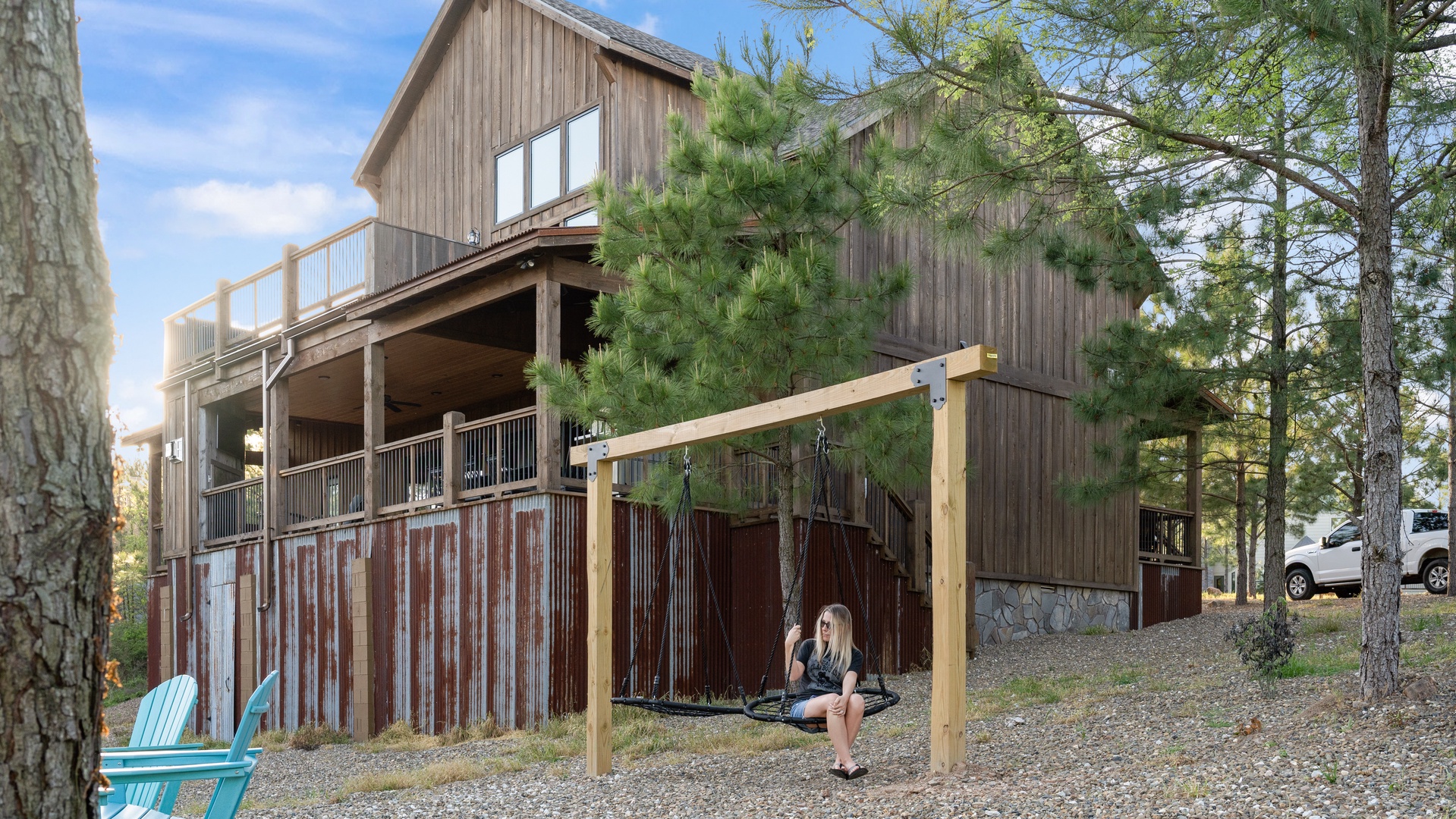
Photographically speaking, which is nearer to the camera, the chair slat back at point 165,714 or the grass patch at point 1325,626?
the chair slat back at point 165,714

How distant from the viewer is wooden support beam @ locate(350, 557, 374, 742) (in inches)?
556

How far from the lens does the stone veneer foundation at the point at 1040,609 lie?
1611cm

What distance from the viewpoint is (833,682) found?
26.7ft

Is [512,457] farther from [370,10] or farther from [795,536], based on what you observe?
[370,10]

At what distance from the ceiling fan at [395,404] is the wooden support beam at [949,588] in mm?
14257

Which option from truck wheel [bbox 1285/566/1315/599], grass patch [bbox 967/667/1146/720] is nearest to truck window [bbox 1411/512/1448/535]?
truck wheel [bbox 1285/566/1315/599]

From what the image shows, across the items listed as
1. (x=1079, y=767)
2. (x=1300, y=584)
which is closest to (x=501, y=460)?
(x=1079, y=767)

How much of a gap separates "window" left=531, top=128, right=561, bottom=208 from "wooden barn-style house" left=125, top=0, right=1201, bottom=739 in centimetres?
5

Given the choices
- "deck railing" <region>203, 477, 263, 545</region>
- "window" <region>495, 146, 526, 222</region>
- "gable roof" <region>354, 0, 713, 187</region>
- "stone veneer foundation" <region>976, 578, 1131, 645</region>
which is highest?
"gable roof" <region>354, 0, 713, 187</region>

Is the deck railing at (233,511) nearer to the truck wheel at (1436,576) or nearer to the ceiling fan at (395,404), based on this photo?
the ceiling fan at (395,404)

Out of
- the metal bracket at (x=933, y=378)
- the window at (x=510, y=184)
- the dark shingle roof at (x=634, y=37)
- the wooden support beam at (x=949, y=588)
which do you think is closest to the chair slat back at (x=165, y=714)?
the wooden support beam at (x=949, y=588)

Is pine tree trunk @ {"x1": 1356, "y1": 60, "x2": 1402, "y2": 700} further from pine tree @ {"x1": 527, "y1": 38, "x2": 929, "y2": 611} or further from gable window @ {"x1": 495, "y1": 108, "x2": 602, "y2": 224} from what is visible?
gable window @ {"x1": 495, "y1": 108, "x2": 602, "y2": 224}

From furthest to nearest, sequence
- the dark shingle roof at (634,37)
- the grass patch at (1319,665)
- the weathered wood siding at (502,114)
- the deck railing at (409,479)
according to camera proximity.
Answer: the dark shingle roof at (634,37) < the weathered wood siding at (502,114) < the deck railing at (409,479) < the grass patch at (1319,665)

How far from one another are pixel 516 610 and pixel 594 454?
3.94 metres
